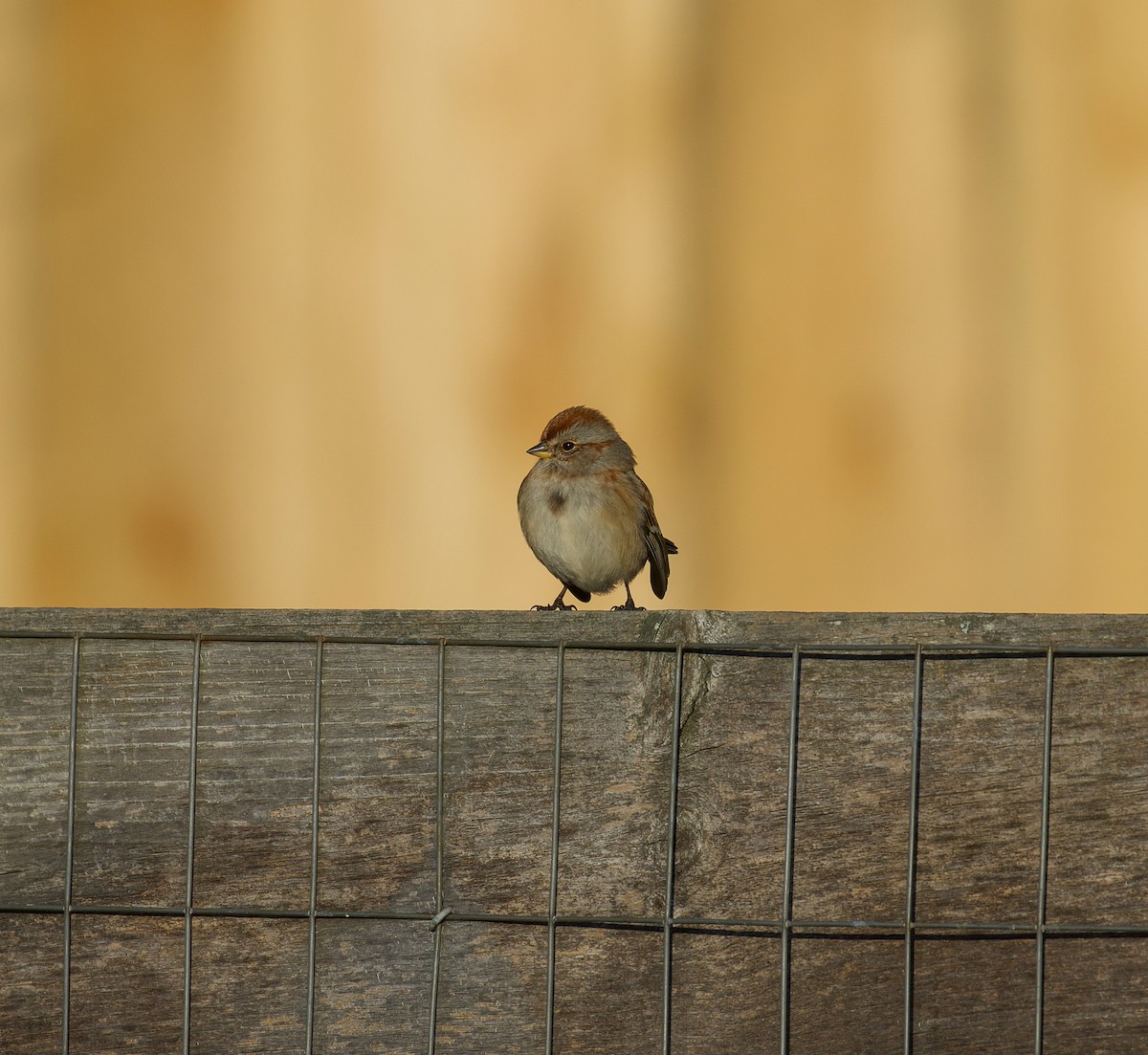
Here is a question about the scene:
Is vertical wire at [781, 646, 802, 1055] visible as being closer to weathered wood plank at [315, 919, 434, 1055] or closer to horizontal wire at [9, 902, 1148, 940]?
horizontal wire at [9, 902, 1148, 940]

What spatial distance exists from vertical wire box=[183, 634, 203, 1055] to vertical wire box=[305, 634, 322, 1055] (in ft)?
0.61

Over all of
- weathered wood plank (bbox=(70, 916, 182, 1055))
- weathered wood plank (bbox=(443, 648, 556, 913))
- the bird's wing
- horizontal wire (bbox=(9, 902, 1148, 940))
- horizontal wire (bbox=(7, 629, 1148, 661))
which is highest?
the bird's wing

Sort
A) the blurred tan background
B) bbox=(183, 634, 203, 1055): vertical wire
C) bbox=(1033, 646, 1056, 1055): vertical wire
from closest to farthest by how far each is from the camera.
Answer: bbox=(1033, 646, 1056, 1055): vertical wire, bbox=(183, 634, 203, 1055): vertical wire, the blurred tan background

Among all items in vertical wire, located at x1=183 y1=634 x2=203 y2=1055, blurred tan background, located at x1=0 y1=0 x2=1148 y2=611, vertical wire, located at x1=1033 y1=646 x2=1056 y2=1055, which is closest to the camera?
vertical wire, located at x1=1033 y1=646 x2=1056 y2=1055

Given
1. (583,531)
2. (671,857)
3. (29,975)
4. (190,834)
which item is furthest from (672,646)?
(583,531)

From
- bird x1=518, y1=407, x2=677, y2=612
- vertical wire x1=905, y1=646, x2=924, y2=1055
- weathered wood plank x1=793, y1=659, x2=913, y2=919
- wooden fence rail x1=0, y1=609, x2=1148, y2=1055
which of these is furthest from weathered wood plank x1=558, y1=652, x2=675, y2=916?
bird x1=518, y1=407, x2=677, y2=612

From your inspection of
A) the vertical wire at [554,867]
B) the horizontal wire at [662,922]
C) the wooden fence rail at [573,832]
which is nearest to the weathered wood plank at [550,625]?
the wooden fence rail at [573,832]

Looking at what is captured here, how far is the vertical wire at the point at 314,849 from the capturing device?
6.83ft

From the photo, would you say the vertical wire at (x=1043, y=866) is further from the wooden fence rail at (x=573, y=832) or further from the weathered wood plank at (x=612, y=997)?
the weathered wood plank at (x=612, y=997)

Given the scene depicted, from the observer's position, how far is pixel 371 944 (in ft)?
6.93

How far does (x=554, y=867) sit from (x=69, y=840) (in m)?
0.78

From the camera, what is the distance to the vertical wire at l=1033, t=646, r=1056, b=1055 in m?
1.99

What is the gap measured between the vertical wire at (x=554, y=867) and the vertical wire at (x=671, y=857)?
0.17m

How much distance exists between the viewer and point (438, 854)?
210 cm
